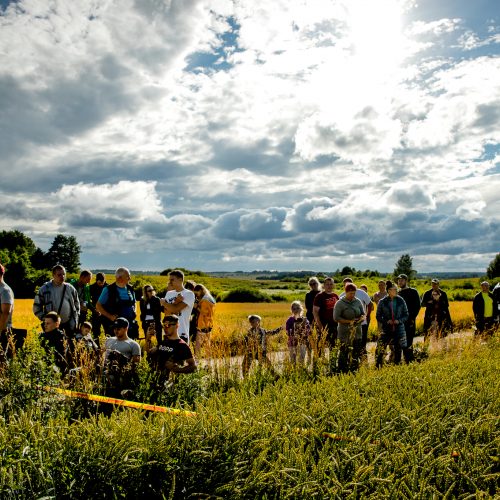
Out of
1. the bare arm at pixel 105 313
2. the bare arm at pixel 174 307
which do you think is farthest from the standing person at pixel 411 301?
the bare arm at pixel 105 313

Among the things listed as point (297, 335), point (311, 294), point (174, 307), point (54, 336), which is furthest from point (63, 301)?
point (311, 294)

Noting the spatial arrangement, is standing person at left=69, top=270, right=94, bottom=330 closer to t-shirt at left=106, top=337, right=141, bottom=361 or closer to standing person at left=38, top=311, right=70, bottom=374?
standing person at left=38, top=311, right=70, bottom=374

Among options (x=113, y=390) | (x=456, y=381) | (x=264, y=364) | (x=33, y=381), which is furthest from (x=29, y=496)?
(x=264, y=364)

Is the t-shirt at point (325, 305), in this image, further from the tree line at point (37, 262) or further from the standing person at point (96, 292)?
the tree line at point (37, 262)

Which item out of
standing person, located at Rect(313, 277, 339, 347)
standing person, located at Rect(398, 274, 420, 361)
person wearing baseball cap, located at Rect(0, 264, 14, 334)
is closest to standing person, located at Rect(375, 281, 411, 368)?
standing person, located at Rect(313, 277, 339, 347)

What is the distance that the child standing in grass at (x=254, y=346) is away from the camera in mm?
8734

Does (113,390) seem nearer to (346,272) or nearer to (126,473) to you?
(126,473)

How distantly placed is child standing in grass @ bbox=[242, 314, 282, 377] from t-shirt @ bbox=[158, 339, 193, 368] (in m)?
1.33

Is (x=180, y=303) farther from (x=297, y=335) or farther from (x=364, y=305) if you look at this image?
(x=364, y=305)

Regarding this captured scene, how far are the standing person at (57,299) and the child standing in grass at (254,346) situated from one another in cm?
327

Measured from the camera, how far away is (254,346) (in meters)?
9.12

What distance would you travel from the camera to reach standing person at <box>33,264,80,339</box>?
9.50 meters

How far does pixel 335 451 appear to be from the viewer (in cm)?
388

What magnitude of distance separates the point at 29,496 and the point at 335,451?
2049 mm
